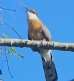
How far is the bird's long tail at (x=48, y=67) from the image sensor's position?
477cm

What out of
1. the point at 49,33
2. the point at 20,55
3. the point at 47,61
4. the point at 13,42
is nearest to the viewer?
the point at 13,42

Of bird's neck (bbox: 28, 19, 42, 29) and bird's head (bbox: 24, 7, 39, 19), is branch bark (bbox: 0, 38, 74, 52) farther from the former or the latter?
bird's head (bbox: 24, 7, 39, 19)

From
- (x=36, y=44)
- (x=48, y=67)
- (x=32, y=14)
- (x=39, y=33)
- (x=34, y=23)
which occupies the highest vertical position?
(x=32, y=14)

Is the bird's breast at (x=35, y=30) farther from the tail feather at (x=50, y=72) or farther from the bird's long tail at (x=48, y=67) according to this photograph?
the tail feather at (x=50, y=72)

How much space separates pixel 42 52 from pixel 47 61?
29 centimetres

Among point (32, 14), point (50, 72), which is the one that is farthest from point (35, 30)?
point (50, 72)

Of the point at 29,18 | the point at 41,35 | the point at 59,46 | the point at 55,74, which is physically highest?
the point at 29,18

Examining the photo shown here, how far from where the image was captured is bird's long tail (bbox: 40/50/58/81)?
15.6 feet

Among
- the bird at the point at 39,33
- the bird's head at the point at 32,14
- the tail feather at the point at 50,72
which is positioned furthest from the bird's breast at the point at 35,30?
the tail feather at the point at 50,72

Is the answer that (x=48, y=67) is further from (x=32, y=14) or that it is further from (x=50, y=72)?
(x=32, y=14)

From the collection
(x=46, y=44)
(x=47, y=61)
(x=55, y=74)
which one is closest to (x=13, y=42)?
(x=46, y=44)

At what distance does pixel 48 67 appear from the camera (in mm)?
5250

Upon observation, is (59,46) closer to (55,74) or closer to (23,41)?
(23,41)

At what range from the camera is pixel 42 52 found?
604 cm
